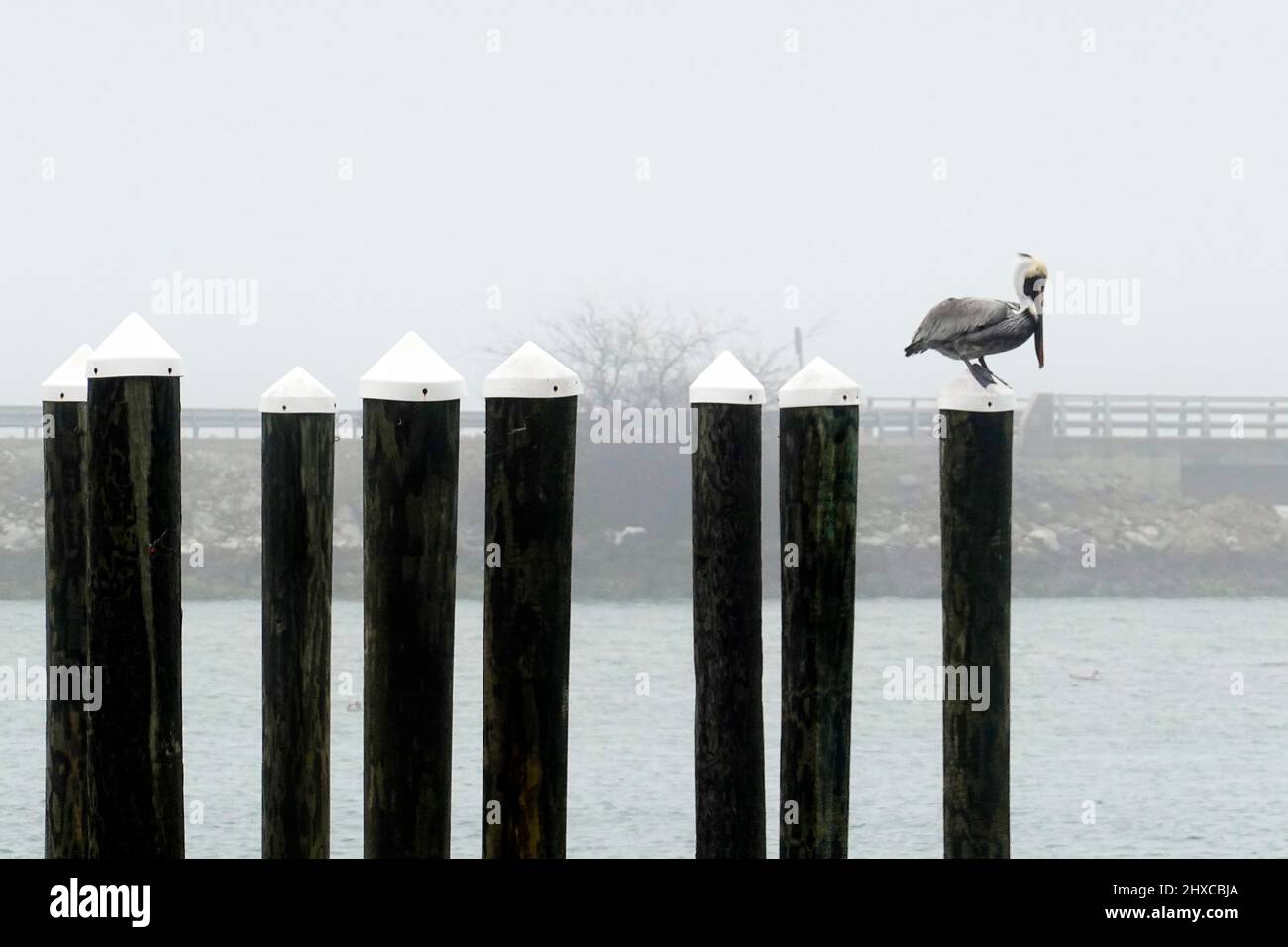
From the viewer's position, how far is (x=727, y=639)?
742 cm

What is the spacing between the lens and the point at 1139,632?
6650 cm

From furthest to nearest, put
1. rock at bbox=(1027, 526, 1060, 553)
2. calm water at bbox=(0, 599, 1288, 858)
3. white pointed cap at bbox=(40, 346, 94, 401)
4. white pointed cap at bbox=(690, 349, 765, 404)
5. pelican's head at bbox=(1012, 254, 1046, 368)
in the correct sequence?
1. rock at bbox=(1027, 526, 1060, 553)
2. calm water at bbox=(0, 599, 1288, 858)
3. white pointed cap at bbox=(40, 346, 94, 401)
4. pelican's head at bbox=(1012, 254, 1046, 368)
5. white pointed cap at bbox=(690, 349, 765, 404)

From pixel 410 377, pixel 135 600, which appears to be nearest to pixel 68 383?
pixel 135 600

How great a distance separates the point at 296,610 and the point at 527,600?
59.8 inches

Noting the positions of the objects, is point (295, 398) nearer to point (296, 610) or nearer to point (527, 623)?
point (296, 610)

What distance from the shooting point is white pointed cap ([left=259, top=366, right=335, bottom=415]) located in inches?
280

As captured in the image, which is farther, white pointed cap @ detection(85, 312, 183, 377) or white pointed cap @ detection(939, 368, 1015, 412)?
white pointed cap @ detection(939, 368, 1015, 412)

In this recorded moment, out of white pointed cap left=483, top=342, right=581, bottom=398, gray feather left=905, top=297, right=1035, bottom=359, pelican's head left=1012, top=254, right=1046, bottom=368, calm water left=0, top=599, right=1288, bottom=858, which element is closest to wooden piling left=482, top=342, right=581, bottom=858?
white pointed cap left=483, top=342, right=581, bottom=398

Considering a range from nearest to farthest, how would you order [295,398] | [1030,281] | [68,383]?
[295,398], [1030,281], [68,383]

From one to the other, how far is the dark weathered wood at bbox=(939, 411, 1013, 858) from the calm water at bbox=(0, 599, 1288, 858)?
46.3 ft

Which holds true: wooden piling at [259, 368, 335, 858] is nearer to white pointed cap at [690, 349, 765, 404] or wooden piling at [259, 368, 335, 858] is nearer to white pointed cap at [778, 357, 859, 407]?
white pointed cap at [690, 349, 765, 404]

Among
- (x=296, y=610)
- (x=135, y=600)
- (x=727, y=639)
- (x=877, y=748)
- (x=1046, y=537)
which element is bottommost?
(x=877, y=748)
